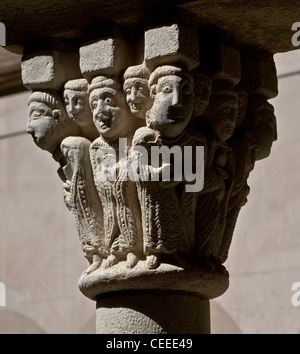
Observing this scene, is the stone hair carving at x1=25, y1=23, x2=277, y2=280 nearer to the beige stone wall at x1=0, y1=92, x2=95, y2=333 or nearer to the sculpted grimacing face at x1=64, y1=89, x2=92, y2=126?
the sculpted grimacing face at x1=64, y1=89, x2=92, y2=126

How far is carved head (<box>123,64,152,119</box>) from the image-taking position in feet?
10.5

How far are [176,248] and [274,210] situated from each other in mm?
2145

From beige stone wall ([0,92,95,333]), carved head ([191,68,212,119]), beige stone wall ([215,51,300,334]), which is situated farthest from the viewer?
beige stone wall ([0,92,95,333])

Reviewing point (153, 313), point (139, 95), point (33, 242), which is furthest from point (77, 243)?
point (139, 95)

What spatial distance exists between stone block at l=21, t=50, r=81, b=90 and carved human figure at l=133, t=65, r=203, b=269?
0.34m

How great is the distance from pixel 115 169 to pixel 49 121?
288 mm

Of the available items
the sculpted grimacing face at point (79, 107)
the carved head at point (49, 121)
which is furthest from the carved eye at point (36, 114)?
the sculpted grimacing face at point (79, 107)

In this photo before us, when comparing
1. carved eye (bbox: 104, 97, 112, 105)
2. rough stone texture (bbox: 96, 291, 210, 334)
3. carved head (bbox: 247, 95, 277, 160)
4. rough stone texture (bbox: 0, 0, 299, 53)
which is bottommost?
rough stone texture (bbox: 96, 291, 210, 334)

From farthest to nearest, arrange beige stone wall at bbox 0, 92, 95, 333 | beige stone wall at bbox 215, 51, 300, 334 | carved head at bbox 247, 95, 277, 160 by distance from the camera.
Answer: beige stone wall at bbox 0, 92, 95, 333, beige stone wall at bbox 215, 51, 300, 334, carved head at bbox 247, 95, 277, 160

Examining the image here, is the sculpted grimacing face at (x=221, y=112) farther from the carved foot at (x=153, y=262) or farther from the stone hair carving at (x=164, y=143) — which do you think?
the carved foot at (x=153, y=262)

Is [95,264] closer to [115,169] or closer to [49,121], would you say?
[115,169]

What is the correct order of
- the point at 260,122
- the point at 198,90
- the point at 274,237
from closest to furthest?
the point at 198,90 < the point at 260,122 < the point at 274,237

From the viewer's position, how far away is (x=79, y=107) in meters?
3.33

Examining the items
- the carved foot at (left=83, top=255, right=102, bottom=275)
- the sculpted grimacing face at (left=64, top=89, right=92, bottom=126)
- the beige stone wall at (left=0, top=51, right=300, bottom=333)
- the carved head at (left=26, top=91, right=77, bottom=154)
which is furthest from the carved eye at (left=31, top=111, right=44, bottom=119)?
the beige stone wall at (left=0, top=51, right=300, bottom=333)
